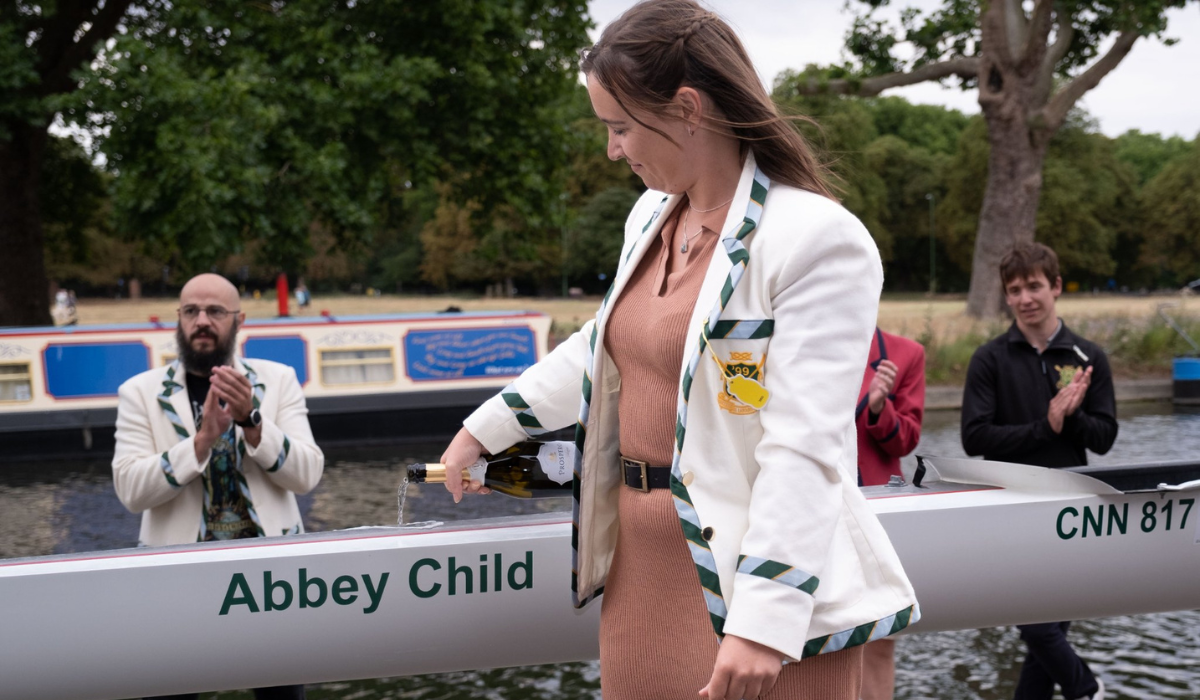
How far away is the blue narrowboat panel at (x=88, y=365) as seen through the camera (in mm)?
12031

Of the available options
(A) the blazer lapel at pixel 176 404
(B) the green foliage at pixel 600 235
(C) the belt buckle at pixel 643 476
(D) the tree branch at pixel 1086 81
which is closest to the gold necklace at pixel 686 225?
(C) the belt buckle at pixel 643 476

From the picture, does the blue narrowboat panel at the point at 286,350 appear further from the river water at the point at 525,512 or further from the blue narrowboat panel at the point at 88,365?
the blue narrowboat panel at the point at 88,365

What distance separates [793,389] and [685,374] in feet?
0.56

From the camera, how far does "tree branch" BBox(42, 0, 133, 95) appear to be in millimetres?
16391

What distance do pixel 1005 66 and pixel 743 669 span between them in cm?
2218

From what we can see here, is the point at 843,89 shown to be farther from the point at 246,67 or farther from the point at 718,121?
the point at 718,121

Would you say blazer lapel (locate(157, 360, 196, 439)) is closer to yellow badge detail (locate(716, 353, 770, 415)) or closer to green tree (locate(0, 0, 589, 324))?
yellow badge detail (locate(716, 353, 770, 415))

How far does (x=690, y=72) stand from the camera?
5.90 ft

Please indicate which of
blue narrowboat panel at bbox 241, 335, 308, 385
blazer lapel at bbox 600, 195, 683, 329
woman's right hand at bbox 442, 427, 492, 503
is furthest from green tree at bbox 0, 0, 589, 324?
blazer lapel at bbox 600, 195, 683, 329

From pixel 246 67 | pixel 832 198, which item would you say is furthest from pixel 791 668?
pixel 246 67

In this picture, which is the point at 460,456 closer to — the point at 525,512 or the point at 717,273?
the point at 717,273

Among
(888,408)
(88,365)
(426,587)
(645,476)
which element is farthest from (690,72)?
(88,365)

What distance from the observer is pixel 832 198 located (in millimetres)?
1875

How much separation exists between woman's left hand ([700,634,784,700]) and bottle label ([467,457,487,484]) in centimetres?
79
